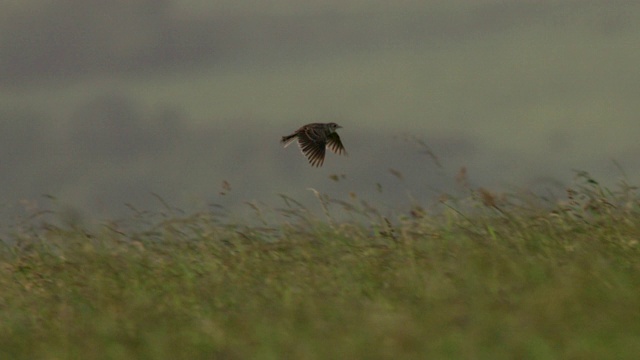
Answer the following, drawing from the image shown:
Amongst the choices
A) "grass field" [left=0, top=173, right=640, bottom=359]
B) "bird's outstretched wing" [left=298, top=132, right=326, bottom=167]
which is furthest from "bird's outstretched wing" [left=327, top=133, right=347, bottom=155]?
"grass field" [left=0, top=173, right=640, bottom=359]

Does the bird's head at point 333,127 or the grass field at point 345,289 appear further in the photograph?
the bird's head at point 333,127

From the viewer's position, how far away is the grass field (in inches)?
206

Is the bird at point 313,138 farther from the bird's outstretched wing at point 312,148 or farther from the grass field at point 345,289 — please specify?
the grass field at point 345,289

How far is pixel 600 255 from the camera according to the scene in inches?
282

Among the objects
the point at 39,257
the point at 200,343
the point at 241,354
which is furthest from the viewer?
the point at 39,257

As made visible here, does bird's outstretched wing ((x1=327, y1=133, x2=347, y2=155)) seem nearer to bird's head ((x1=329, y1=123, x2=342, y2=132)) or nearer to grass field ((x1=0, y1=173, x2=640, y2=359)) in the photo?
bird's head ((x1=329, y1=123, x2=342, y2=132))

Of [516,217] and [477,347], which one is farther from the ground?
[516,217]

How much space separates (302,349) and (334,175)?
309 centimetres

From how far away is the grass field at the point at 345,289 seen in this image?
523 cm

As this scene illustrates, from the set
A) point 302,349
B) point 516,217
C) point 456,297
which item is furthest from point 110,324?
point 516,217

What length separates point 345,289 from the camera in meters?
7.18

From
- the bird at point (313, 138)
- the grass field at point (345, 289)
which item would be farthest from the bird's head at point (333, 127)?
the grass field at point (345, 289)

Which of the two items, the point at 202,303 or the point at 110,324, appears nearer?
the point at 110,324

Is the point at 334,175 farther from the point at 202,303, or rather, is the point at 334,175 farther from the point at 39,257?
the point at 39,257
